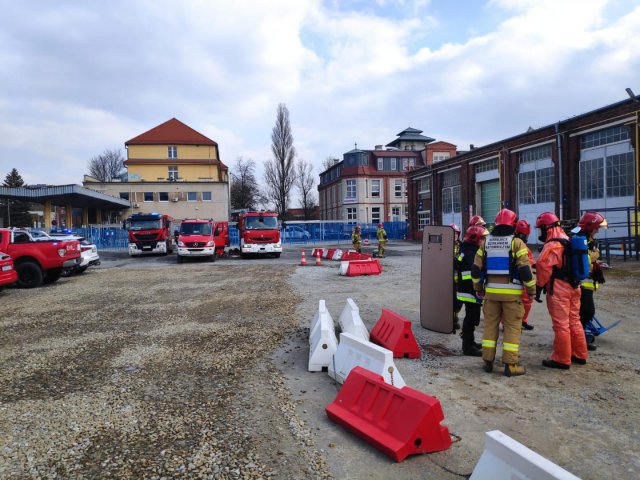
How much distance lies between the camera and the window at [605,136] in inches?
876

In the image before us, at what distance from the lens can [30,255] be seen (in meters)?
A: 14.5

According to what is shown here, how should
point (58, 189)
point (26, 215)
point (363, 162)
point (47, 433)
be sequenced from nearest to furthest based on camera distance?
point (47, 433), point (58, 189), point (363, 162), point (26, 215)

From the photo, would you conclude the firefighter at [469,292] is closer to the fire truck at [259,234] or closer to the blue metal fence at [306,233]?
the fire truck at [259,234]

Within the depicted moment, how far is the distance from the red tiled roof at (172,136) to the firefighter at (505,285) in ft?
195

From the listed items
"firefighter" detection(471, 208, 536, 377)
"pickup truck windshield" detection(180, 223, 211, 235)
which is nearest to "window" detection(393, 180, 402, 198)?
"pickup truck windshield" detection(180, 223, 211, 235)

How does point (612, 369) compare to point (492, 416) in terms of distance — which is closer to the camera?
point (492, 416)

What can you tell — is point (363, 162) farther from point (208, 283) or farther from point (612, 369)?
point (612, 369)

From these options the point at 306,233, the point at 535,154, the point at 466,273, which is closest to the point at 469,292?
the point at 466,273

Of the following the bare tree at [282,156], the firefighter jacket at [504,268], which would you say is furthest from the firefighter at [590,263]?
the bare tree at [282,156]

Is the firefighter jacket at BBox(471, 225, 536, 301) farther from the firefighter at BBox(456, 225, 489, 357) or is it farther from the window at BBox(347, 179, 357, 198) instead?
the window at BBox(347, 179, 357, 198)

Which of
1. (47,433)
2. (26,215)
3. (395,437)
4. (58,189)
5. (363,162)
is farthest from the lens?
(26,215)

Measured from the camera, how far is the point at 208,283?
48.3 ft

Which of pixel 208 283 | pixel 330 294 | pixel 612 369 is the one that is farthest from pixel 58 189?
pixel 612 369

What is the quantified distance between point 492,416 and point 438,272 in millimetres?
3604
